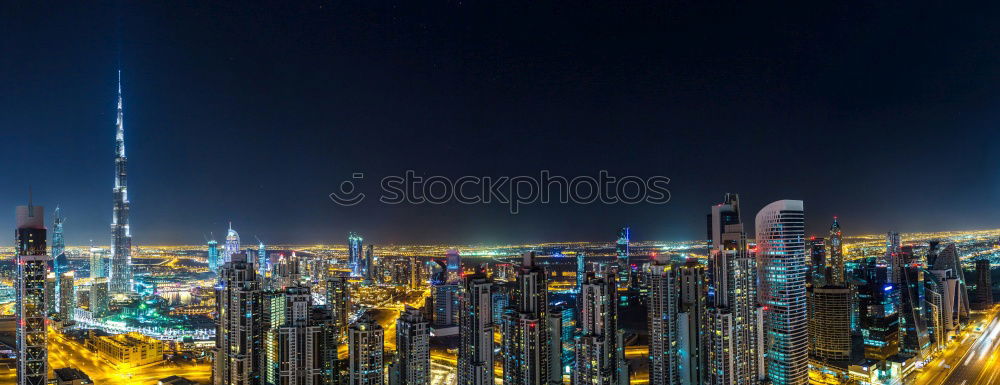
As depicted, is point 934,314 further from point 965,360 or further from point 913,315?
point 965,360

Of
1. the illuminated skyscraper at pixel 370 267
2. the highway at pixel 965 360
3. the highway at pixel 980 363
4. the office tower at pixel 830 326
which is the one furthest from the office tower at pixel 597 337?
the highway at pixel 980 363

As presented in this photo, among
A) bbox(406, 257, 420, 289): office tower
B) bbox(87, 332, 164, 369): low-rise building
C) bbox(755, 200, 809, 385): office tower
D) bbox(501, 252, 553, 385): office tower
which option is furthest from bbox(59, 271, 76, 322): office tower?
bbox(755, 200, 809, 385): office tower

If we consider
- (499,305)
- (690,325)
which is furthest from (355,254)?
(690,325)

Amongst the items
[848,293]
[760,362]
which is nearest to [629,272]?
[848,293]

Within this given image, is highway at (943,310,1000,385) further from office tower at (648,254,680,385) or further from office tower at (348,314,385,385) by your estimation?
office tower at (348,314,385,385)

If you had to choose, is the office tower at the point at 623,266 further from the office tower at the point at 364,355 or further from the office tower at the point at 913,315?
the office tower at the point at 364,355
